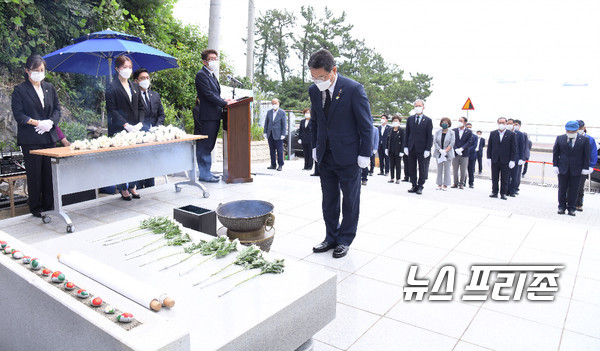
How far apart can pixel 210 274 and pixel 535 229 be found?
4.53 metres

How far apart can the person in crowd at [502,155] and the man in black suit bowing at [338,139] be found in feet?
22.5

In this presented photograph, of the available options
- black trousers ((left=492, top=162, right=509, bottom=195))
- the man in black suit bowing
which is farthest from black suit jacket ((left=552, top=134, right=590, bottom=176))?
the man in black suit bowing

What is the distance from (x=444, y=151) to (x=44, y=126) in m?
8.65

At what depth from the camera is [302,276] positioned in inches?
101

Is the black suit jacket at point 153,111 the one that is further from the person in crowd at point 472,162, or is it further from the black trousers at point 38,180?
the person in crowd at point 472,162

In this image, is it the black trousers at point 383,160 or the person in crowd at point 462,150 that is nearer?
the person in crowd at point 462,150

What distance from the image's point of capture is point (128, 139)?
5422 mm

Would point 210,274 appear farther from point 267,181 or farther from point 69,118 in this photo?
point 69,118

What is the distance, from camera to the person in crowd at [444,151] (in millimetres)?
10648

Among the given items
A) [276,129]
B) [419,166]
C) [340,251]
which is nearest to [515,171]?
[419,166]

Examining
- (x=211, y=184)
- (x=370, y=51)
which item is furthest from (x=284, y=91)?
(x=211, y=184)

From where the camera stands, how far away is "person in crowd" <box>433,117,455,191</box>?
10.6 meters

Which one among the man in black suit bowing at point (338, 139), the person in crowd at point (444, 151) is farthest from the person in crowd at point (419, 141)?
the man in black suit bowing at point (338, 139)

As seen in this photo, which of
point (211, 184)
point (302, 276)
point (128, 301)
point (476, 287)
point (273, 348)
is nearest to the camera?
point (128, 301)
